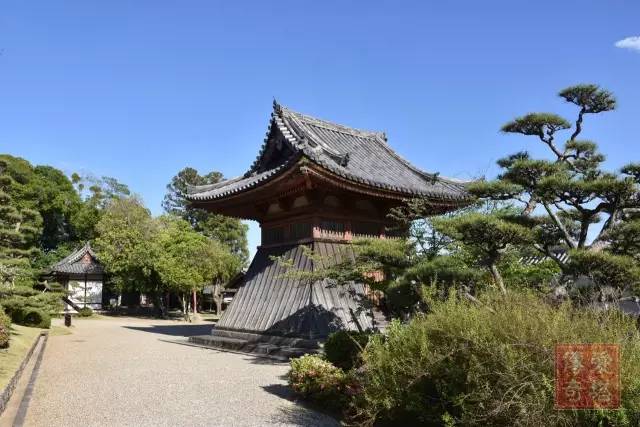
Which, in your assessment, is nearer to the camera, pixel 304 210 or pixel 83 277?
pixel 304 210

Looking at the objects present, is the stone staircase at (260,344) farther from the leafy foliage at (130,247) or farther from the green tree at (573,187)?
the leafy foliage at (130,247)

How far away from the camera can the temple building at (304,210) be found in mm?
12375

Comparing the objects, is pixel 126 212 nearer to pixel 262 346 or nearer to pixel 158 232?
pixel 158 232

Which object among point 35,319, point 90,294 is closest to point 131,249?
point 90,294

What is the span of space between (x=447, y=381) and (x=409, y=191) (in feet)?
27.9

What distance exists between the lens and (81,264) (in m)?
40.5

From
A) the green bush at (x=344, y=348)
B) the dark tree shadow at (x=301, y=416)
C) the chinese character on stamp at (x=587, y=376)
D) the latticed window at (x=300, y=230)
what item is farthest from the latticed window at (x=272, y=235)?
the chinese character on stamp at (x=587, y=376)

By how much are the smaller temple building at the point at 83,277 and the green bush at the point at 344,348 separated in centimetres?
3536

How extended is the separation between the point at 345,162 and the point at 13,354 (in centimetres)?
929

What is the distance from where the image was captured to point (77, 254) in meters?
40.8

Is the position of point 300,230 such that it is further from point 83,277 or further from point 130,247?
point 83,277

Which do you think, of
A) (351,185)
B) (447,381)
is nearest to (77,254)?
(351,185)

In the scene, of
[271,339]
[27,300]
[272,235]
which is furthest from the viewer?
[27,300]

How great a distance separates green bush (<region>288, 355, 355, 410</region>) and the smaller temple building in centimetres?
3576
